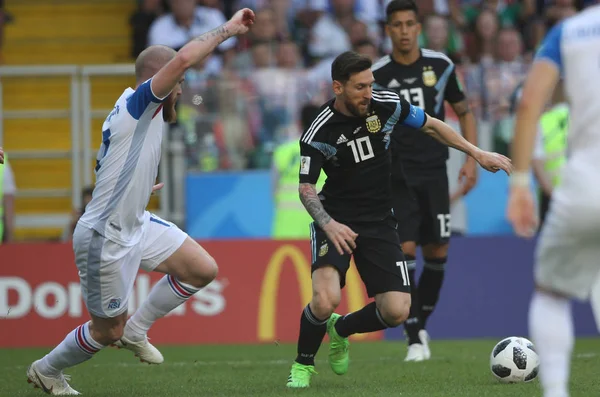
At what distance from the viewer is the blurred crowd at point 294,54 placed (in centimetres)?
1292

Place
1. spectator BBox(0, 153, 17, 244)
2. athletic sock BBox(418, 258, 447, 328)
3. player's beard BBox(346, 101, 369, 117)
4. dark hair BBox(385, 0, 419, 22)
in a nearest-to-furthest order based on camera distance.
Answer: player's beard BBox(346, 101, 369, 117) → dark hair BBox(385, 0, 419, 22) → athletic sock BBox(418, 258, 447, 328) → spectator BBox(0, 153, 17, 244)

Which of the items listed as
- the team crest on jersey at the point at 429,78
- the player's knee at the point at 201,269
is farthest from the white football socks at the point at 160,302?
the team crest on jersey at the point at 429,78

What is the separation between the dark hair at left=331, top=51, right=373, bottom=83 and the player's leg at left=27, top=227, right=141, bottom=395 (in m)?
1.72

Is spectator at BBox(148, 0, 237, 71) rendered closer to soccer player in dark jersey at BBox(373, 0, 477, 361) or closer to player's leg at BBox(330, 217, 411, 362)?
soccer player in dark jersey at BBox(373, 0, 477, 361)

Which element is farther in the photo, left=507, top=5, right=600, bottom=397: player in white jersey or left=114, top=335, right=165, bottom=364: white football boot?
left=114, top=335, right=165, bottom=364: white football boot

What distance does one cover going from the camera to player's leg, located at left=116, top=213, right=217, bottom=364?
291 inches

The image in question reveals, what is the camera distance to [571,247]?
4.82 metres

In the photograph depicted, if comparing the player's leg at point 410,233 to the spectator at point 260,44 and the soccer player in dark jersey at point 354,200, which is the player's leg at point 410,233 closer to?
the soccer player in dark jersey at point 354,200

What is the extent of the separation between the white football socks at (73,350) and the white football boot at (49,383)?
0.18 feet

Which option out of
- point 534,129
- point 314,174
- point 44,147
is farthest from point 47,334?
point 534,129

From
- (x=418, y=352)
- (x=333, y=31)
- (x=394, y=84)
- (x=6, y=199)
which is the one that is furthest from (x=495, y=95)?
(x=6, y=199)

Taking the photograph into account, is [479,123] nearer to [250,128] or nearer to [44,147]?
[250,128]

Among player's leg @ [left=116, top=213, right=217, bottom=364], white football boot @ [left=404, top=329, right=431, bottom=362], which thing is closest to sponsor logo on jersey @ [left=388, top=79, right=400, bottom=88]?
white football boot @ [left=404, top=329, right=431, bottom=362]

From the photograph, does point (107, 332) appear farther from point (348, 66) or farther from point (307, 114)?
point (307, 114)
